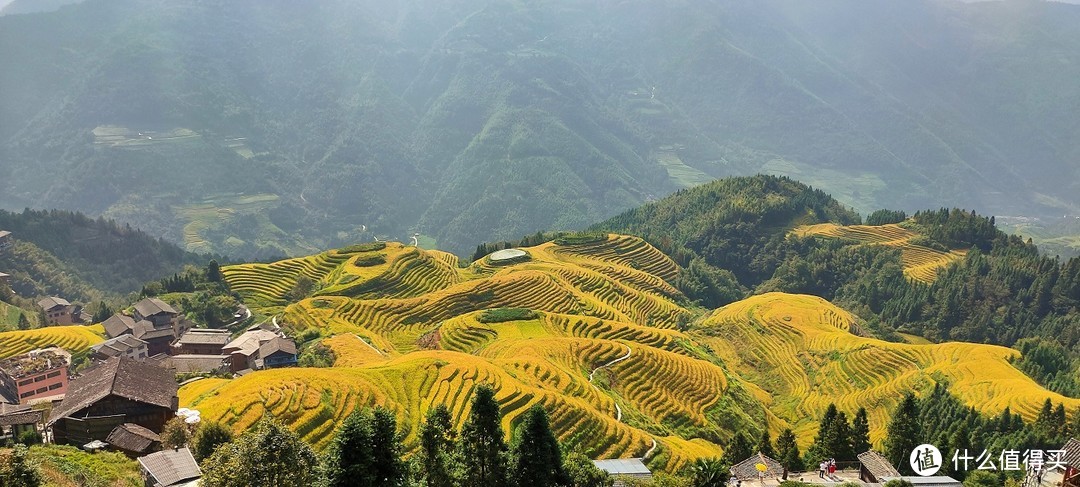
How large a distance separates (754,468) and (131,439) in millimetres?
31201

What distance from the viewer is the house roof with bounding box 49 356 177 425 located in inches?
1379

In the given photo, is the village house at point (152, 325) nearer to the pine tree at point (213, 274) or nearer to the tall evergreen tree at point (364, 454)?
the pine tree at point (213, 274)

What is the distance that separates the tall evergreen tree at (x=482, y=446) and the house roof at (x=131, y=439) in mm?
17006

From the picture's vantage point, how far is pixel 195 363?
62.4 meters

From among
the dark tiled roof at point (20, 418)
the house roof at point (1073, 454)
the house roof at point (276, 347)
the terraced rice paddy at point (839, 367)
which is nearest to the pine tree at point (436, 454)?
the dark tiled roof at point (20, 418)

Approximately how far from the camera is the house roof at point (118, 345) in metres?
64.5

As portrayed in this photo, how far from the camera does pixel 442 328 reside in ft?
241

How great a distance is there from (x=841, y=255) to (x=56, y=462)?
127 m

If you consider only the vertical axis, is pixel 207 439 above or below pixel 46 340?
above

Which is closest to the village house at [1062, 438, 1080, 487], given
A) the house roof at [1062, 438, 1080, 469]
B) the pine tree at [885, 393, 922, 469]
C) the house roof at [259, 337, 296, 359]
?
the house roof at [1062, 438, 1080, 469]

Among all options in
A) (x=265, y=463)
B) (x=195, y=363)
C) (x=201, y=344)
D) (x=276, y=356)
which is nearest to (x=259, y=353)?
(x=276, y=356)

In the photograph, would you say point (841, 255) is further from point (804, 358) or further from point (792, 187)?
point (804, 358)

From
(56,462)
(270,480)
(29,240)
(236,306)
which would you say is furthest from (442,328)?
(29,240)

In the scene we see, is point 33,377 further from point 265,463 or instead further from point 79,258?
point 79,258
